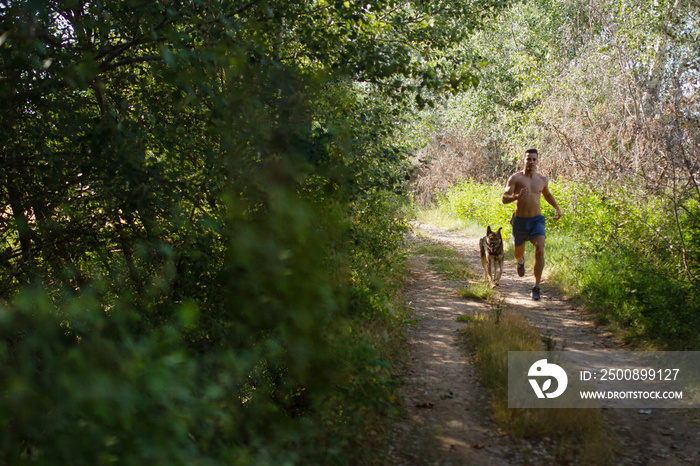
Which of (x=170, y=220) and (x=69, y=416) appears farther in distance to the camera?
(x=170, y=220)

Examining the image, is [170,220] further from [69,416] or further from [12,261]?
[69,416]

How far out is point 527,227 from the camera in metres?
8.84

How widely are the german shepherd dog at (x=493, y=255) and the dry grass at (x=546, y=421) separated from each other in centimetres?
346

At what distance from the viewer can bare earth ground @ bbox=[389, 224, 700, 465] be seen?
3988 mm

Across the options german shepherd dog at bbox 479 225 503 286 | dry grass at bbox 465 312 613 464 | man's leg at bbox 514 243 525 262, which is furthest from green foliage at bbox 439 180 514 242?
dry grass at bbox 465 312 613 464

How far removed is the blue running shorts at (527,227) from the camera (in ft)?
28.7

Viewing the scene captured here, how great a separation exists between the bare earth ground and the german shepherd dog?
143 centimetres

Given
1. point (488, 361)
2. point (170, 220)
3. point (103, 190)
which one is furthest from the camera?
point (488, 361)

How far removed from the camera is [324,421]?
3.82 meters

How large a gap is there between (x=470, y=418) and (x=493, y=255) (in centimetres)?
489

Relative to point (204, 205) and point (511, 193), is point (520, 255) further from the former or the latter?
point (204, 205)

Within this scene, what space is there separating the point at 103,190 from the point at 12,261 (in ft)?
3.52

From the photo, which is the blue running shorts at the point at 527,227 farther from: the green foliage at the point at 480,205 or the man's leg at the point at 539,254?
the green foliage at the point at 480,205

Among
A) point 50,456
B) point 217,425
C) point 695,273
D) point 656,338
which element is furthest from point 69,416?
point 695,273
